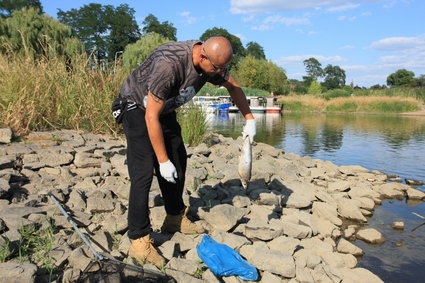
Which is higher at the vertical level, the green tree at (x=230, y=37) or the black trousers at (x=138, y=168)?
the green tree at (x=230, y=37)

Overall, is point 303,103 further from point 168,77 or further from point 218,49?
point 168,77

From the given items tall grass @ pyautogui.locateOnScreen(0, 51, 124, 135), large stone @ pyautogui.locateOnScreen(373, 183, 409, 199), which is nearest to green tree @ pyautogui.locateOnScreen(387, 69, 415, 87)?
large stone @ pyautogui.locateOnScreen(373, 183, 409, 199)

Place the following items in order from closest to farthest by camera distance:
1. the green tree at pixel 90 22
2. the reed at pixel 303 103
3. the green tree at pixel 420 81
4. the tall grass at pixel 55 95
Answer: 1. the tall grass at pixel 55 95
2. the reed at pixel 303 103
3. the green tree at pixel 90 22
4. the green tree at pixel 420 81

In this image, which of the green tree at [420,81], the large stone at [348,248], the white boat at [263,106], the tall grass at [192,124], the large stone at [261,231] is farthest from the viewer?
the green tree at [420,81]

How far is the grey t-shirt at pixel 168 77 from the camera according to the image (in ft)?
9.03

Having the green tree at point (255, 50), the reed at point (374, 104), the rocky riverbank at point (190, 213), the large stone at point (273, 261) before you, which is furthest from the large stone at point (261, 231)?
the green tree at point (255, 50)

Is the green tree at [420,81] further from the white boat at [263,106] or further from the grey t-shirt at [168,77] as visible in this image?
the grey t-shirt at [168,77]

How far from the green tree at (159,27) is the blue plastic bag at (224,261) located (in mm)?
62559

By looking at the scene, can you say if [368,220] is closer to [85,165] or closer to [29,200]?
[85,165]

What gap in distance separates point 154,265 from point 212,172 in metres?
3.12

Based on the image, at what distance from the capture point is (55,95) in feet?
22.3

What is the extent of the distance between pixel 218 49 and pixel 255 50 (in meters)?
83.5

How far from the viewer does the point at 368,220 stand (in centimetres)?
612

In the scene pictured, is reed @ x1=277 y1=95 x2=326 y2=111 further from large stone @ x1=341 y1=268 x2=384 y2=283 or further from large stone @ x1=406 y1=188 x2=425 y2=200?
large stone @ x1=341 y1=268 x2=384 y2=283
